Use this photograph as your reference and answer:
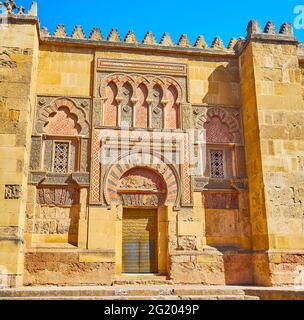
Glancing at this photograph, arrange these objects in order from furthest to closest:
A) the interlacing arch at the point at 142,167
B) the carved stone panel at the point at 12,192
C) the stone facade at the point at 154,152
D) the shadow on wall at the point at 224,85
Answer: the shadow on wall at the point at 224,85 → the interlacing arch at the point at 142,167 → the stone facade at the point at 154,152 → the carved stone panel at the point at 12,192

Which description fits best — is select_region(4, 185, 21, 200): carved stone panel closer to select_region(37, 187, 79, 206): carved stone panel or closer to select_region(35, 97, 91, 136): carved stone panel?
select_region(37, 187, 79, 206): carved stone panel

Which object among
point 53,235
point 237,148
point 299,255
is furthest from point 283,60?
point 53,235

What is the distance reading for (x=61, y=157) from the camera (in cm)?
755

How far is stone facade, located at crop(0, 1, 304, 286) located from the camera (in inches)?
272

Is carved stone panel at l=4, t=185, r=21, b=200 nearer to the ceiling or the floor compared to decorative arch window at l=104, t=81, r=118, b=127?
nearer to the floor

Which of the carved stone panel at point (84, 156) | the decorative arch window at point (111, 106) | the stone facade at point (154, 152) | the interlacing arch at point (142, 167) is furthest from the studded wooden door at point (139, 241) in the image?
→ the decorative arch window at point (111, 106)

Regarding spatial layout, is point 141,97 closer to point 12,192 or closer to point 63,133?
point 63,133

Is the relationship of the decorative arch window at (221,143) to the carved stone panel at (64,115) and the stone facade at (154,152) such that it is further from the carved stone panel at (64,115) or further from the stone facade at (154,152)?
the carved stone panel at (64,115)

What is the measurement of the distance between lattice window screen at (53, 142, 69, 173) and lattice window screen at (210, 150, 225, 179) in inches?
112

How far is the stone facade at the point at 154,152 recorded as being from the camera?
692 centimetres

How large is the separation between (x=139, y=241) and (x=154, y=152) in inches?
67.4

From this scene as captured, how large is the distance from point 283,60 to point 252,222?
3288 mm

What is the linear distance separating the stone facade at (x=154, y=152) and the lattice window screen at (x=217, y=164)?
0.02 meters

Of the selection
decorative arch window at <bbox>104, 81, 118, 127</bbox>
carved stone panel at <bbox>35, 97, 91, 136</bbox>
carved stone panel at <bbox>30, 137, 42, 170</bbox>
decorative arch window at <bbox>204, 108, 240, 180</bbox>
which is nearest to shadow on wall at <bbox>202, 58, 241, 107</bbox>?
decorative arch window at <bbox>204, 108, 240, 180</bbox>
